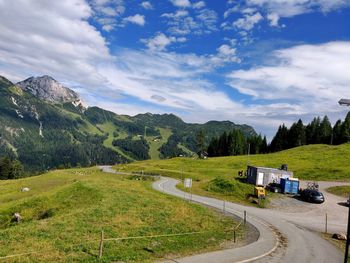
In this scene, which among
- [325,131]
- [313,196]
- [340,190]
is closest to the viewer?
[313,196]

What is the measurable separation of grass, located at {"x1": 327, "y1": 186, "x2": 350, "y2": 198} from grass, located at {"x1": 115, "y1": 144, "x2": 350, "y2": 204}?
1600cm

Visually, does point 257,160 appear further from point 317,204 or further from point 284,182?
point 317,204

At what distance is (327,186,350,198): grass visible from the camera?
83062 mm

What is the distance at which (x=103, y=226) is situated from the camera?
32.9 m

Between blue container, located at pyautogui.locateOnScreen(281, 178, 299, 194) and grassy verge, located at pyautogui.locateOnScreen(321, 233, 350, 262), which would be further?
blue container, located at pyautogui.locateOnScreen(281, 178, 299, 194)

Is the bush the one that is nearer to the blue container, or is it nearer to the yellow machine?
the yellow machine

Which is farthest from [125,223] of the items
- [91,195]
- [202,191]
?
[202,191]

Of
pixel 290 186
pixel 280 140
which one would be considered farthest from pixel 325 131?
pixel 290 186

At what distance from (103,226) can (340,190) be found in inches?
2705

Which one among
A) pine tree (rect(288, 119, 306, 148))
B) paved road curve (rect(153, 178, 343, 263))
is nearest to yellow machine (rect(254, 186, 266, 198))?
paved road curve (rect(153, 178, 343, 263))

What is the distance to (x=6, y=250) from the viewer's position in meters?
24.2

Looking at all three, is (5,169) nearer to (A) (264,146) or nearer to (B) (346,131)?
(A) (264,146)

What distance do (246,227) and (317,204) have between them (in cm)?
3385

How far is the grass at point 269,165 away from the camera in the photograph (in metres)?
95.6
